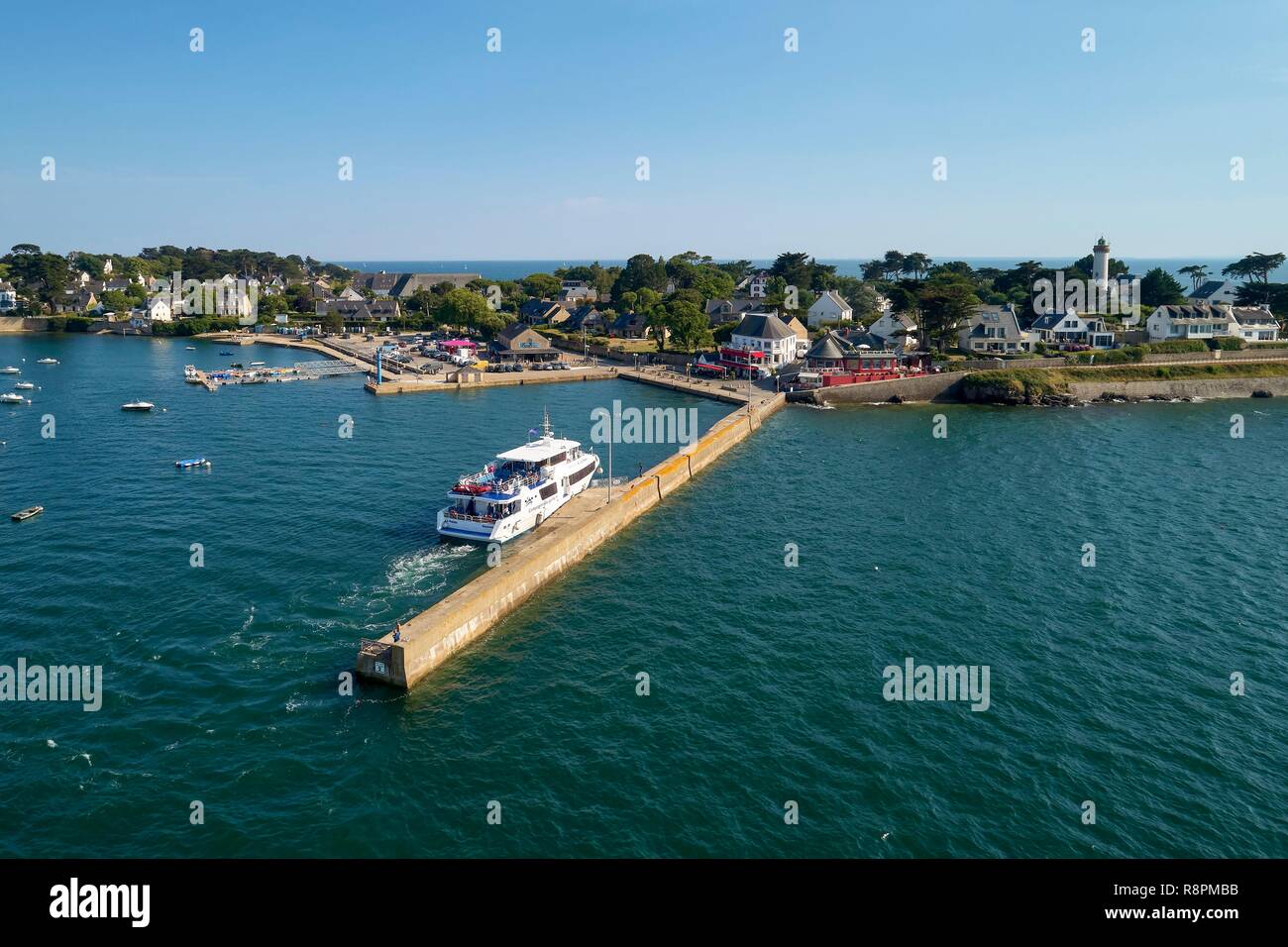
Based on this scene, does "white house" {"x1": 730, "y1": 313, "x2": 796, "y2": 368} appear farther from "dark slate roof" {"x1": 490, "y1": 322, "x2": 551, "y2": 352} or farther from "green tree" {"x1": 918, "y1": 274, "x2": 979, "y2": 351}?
"dark slate roof" {"x1": 490, "y1": 322, "x2": 551, "y2": 352}

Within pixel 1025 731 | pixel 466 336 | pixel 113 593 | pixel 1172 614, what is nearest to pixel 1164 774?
pixel 1025 731

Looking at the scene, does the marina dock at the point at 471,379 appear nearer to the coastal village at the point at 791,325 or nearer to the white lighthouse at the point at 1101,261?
the coastal village at the point at 791,325

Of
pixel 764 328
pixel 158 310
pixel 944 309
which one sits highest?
pixel 158 310

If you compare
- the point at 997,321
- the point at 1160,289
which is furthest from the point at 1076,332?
the point at 1160,289

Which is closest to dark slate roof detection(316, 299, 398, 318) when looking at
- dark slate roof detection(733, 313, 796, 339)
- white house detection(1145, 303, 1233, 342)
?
dark slate roof detection(733, 313, 796, 339)

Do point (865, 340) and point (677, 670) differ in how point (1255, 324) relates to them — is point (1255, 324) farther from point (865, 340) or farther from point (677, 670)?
point (677, 670)

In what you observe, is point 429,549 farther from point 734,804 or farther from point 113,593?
point 734,804

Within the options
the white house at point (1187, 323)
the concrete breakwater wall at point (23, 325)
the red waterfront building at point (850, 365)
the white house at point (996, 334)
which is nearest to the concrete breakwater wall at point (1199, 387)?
the white house at point (996, 334)
